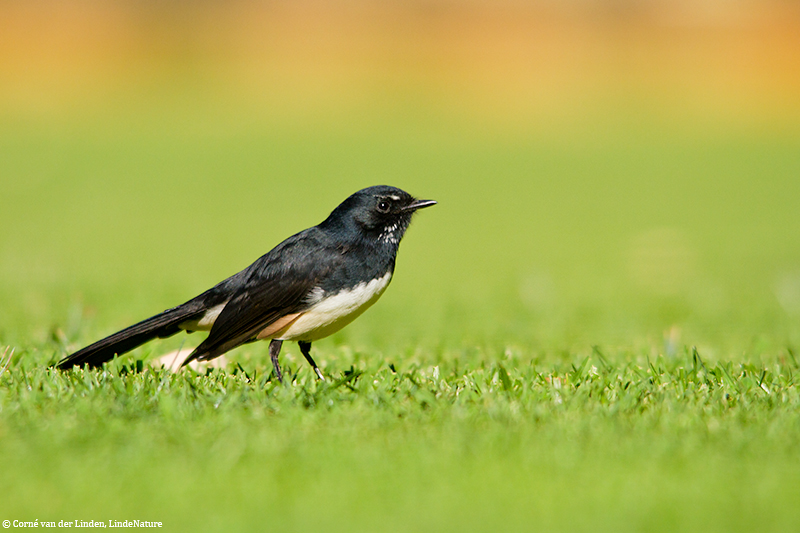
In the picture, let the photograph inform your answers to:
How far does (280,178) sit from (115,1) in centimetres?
1556

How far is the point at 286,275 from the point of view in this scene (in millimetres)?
4922

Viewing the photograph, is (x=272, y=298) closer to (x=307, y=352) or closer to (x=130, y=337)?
(x=307, y=352)

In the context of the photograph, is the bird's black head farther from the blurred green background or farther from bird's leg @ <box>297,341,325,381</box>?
the blurred green background

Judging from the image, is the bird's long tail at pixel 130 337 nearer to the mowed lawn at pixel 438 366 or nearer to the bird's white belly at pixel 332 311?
the mowed lawn at pixel 438 366

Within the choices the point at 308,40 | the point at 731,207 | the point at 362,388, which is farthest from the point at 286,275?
the point at 308,40

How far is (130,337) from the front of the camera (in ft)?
16.5

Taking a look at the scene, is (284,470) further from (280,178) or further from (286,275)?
(280,178)

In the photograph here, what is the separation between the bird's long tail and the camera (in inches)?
191

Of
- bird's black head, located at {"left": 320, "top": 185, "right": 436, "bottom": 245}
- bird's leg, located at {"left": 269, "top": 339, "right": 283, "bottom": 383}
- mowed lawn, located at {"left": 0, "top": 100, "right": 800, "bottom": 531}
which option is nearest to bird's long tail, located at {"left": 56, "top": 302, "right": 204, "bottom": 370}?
mowed lawn, located at {"left": 0, "top": 100, "right": 800, "bottom": 531}

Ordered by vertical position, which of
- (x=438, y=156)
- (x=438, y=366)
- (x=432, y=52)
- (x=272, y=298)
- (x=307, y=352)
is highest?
(x=432, y=52)

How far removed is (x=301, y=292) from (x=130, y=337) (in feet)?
3.38

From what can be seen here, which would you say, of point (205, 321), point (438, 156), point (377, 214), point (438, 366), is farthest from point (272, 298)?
point (438, 156)

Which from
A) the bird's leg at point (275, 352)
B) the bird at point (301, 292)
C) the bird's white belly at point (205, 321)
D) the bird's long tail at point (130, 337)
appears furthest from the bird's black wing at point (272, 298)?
the bird's long tail at point (130, 337)

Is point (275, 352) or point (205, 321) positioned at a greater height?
point (205, 321)
